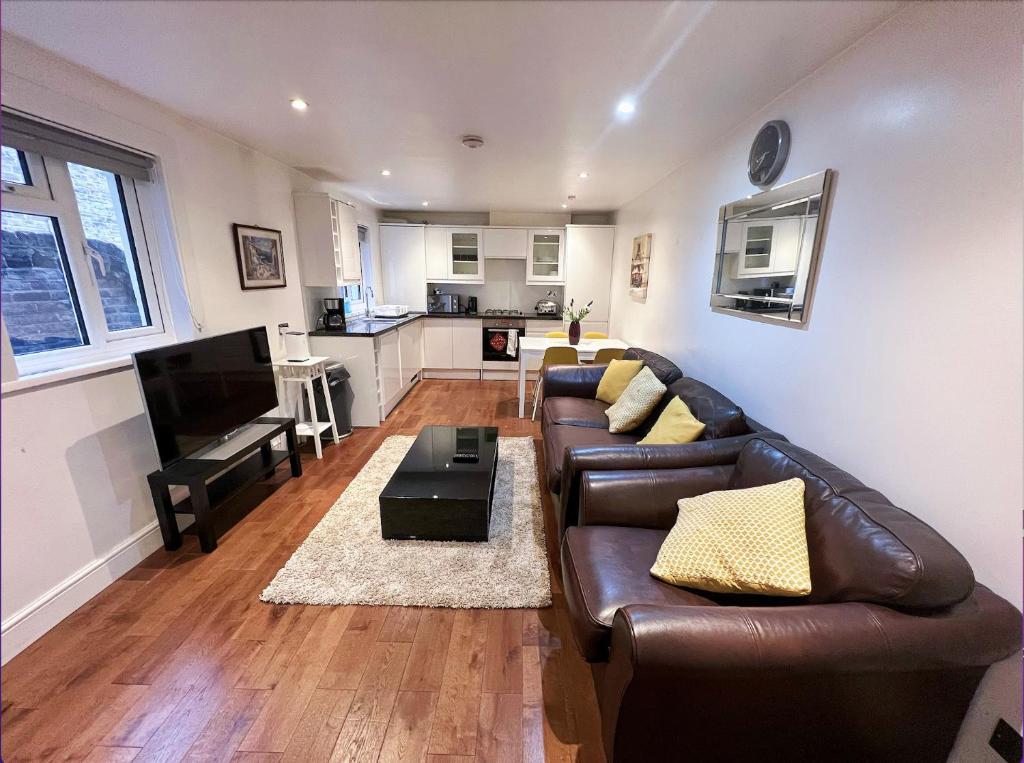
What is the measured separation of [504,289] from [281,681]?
5114 millimetres

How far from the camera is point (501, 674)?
1470 mm

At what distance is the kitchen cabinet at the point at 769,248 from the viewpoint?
1761 millimetres

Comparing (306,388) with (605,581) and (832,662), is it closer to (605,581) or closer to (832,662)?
(605,581)

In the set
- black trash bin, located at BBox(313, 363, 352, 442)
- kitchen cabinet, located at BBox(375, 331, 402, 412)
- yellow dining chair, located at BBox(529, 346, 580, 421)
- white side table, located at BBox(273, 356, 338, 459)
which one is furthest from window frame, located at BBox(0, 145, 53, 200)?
yellow dining chair, located at BBox(529, 346, 580, 421)

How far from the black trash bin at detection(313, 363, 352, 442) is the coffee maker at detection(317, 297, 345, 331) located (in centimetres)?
45

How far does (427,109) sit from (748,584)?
2487 mm

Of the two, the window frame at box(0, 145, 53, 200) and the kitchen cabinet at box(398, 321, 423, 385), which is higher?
the window frame at box(0, 145, 53, 200)

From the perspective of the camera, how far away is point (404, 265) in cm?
540

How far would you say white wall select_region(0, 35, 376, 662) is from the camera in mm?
1510

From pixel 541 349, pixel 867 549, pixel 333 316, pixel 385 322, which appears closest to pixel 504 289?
pixel 385 322

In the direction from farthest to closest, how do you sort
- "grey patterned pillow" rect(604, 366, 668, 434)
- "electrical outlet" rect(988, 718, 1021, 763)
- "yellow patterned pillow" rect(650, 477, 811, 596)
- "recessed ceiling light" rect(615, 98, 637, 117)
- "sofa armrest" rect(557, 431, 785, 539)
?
"grey patterned pillow" rect(604, 366, 668, 434) → "recessed ceiling light" rect(615, 98, 637, 117) → "sofa armrest" rect(557, 431, 785, 539) → "yellow patterned pillow" rect(650, 477, 811, 596) → "electrical outlet" rect(988, 718, 1021, 763)

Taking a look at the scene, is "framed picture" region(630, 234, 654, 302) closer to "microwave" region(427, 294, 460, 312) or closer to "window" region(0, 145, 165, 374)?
"microwave" region(427, 294, 460, 312)

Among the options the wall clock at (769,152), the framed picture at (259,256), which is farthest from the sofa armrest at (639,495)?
the framed picture at (259,256)

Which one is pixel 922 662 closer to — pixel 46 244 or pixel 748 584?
pixel 748 584
